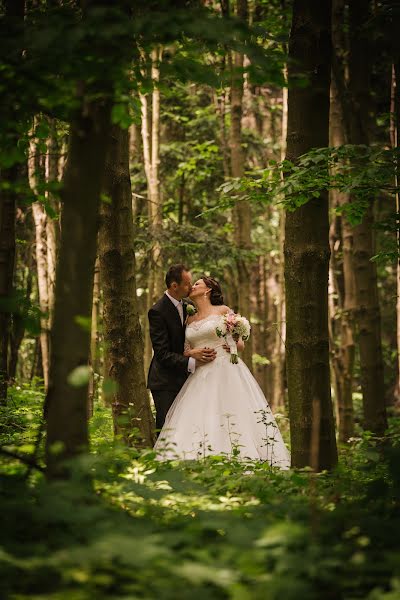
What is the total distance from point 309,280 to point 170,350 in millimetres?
3064

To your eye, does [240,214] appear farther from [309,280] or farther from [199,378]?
[309,280]

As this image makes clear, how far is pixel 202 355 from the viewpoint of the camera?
839 cm

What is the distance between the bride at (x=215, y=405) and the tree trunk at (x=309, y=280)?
1.46 m

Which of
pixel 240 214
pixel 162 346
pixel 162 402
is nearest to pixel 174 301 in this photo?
pixel 162 346

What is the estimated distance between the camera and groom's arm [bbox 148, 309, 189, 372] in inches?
319

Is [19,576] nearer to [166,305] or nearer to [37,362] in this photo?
[166,305]

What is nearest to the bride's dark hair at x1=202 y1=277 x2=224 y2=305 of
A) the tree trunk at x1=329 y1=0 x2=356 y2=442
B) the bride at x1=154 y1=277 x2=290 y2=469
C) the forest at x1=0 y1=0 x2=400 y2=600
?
the bride at x1=154 y1=277 x2=290 y2=469

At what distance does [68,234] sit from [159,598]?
1882mm

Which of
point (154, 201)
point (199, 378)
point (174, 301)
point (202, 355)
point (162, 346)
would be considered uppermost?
point (154, 201)

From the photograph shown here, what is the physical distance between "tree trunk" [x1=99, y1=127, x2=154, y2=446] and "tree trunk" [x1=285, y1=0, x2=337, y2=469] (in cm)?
156

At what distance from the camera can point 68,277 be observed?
11.1 ft

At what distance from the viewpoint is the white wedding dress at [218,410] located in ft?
24.9

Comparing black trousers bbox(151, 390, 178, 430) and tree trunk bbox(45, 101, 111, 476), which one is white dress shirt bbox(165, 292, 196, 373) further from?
tree trunk bbox(45, 101, 111, 476)

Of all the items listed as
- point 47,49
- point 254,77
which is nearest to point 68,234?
point 47,49
